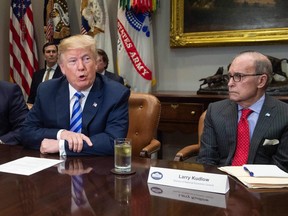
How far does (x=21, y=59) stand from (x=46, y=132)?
134 inches

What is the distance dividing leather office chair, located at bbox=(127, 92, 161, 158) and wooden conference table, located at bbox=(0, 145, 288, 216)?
102cm

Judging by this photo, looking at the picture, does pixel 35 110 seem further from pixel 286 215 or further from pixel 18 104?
pixel 286 215

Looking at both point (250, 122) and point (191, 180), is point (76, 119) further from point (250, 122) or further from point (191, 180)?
point (250, 122)

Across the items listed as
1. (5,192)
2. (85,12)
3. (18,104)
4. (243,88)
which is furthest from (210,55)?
(5,192)

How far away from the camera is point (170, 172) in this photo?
1.30 m

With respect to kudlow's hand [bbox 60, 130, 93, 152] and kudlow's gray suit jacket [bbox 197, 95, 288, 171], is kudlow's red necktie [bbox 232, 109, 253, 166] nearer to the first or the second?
kudlow's gray suit jacket [bbox 197, 95, 288, 171]

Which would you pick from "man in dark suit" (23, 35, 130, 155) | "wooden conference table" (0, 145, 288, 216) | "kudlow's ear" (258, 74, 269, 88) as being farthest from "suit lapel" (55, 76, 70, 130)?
"kudlow's ear" (258, 74, 269, 88)

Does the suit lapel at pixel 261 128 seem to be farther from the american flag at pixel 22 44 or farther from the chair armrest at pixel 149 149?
the american flag at pixel 22 44

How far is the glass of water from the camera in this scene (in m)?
1.40

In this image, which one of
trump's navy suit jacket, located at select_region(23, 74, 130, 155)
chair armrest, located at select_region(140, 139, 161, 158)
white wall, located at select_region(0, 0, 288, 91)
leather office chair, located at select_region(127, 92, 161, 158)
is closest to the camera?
trump's navy suit jacket, located at select_region(23, 74, 130, 155)

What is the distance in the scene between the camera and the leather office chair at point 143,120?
2.45m

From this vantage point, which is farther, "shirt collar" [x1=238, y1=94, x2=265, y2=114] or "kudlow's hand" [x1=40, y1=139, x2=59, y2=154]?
"shirt collar" [x1=238, y1=94, x2=265, y2=114]

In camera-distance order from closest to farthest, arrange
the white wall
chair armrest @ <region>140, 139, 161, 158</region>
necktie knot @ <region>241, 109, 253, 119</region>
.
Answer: necktie knot @ <region>241, 109, 253, 119</region> → chair armrest @ <region>140, 139, 161, 158</region> → the white wall

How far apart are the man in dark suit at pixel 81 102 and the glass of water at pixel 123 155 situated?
38cm
